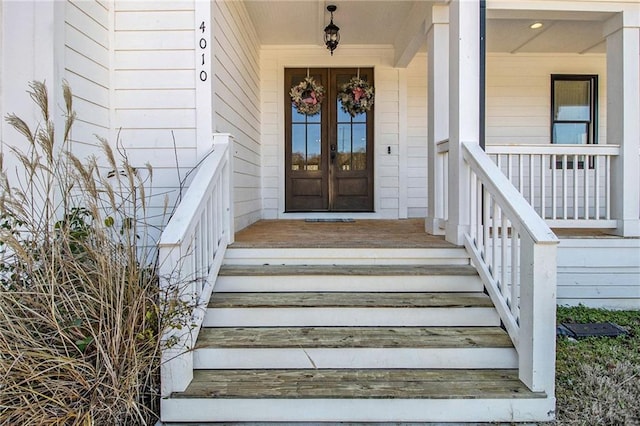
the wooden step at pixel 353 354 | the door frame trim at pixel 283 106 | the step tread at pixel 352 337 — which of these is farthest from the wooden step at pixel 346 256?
the door frame trim at pixel 283 106

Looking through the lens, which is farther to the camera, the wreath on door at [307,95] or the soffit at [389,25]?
the wreath on door at [307,95]

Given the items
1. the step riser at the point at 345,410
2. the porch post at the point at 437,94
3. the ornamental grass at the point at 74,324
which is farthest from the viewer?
the porch post at the point at 437,94

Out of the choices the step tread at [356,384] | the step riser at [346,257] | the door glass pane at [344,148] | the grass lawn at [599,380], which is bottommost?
the grass lawn at [599,380]

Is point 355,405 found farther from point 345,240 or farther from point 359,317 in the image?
point 345,240

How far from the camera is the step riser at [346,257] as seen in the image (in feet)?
9.28

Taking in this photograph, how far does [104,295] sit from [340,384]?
4.11 feet

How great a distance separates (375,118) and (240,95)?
7.58 feet

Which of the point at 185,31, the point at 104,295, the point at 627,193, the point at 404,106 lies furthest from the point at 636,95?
the point at 104,295

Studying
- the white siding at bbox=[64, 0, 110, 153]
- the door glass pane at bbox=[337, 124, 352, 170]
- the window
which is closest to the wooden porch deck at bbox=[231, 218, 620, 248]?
the white siding at bbox=[64, 0, 110, 153]

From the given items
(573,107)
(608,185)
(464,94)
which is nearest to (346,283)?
(464,94)

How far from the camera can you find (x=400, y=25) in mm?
4980

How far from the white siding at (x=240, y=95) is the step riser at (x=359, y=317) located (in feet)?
5.78

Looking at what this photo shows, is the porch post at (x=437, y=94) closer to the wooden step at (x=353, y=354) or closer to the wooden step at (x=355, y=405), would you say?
A: the wooden step at (x=353, y=354)

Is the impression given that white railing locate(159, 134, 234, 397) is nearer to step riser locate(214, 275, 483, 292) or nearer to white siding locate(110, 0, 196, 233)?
step riser locate(214, 275, 483, 292)
